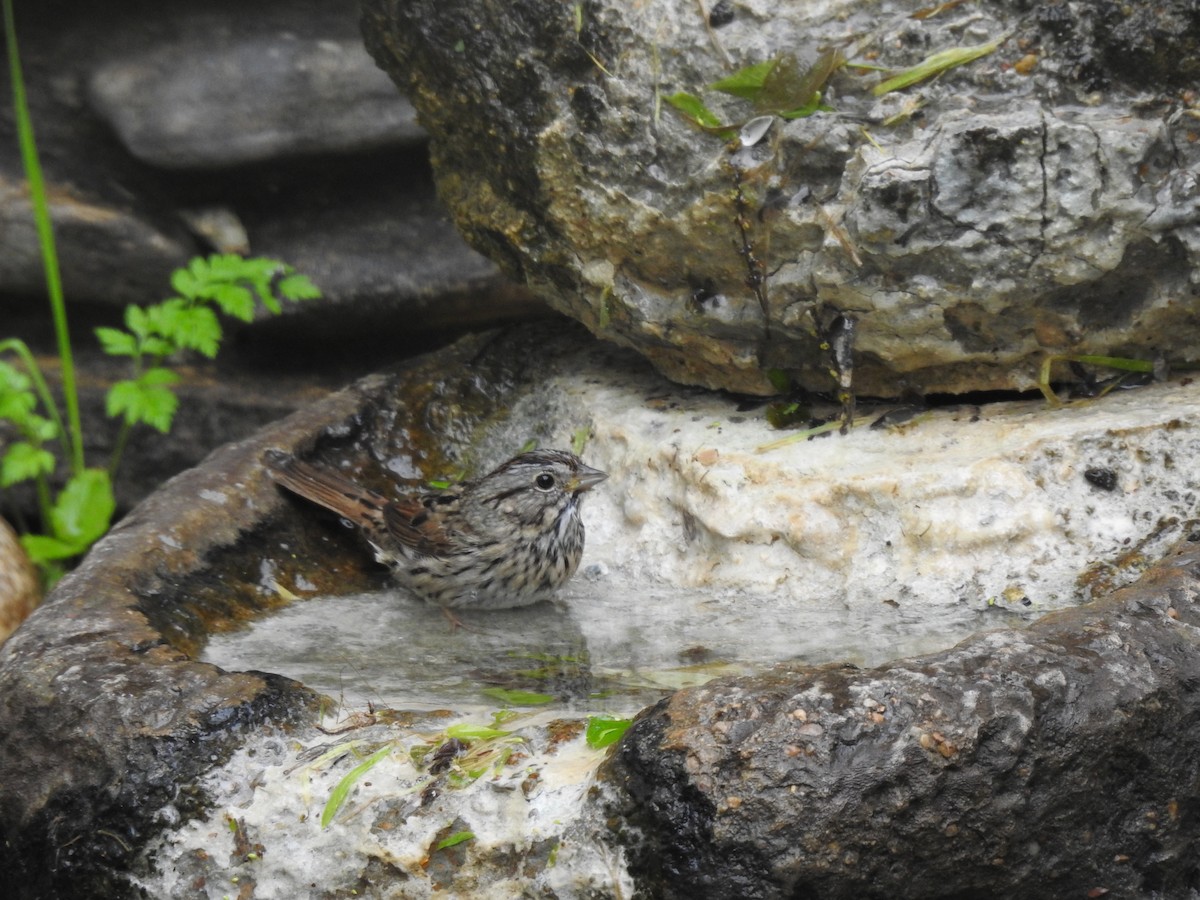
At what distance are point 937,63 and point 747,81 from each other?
0.53m

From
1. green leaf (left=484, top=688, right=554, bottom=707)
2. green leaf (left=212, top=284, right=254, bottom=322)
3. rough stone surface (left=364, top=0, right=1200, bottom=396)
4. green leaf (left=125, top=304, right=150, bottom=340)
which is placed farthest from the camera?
green leaf (left=125, top=304, right=150, bottom=340)

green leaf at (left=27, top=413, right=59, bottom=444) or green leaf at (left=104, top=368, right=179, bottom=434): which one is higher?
green leaf at (left=104, top=368, right=179, bottom=434)

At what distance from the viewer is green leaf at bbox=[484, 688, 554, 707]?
3.62m

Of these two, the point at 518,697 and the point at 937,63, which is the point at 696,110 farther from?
the point at 518,697

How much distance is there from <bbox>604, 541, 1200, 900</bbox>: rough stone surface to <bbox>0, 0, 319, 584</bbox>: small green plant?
3.53 m

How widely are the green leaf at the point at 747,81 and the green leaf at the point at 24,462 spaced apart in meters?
3.63

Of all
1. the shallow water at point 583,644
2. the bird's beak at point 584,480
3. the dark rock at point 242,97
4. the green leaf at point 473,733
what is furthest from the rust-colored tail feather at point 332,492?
the dark rock at point 242,97

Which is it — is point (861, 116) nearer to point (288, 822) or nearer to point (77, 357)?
point (288, 822)

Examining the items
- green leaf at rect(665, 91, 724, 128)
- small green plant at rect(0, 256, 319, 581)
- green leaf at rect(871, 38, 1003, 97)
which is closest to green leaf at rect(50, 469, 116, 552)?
small green plant at rect(0, 256, 319, 581)

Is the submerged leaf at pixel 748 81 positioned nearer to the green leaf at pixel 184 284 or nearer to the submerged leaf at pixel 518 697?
the submerged leaf at pixel 518 697

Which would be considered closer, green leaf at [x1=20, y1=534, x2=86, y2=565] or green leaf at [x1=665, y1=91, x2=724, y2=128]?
green leaf at [x1=665, y1=91, x2=724, y2=128]

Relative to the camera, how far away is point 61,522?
6.35 m

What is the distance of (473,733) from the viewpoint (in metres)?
3.26

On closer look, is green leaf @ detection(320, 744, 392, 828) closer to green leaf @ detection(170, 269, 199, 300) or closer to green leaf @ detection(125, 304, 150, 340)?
green leaf @ detection(170, 269, 199, 300)
